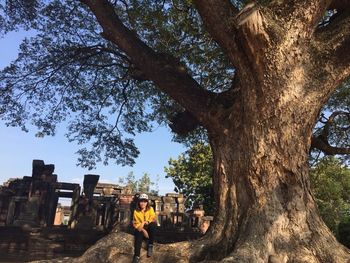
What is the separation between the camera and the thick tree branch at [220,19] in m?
6.70

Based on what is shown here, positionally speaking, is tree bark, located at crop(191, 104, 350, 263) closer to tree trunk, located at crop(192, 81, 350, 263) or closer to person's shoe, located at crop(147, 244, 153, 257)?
tree trunk, located at crop(192, 81, 350, 263)

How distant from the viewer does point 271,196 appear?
6211 mm

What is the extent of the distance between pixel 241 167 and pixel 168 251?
1.86 meters

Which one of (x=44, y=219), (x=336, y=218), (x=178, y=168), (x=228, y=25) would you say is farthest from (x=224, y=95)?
(x=178, y=168)

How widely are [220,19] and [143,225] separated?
378cm

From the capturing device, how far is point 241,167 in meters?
6.67

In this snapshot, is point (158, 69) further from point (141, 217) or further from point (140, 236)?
point (140, 236)

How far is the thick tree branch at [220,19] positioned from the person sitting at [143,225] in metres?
2.88

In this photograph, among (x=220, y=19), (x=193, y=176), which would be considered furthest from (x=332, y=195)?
(x=220, y=19)

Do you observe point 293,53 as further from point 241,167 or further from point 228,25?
point 241,167

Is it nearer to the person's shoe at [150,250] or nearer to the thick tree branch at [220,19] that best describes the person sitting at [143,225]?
the person's shoe at [150,250]

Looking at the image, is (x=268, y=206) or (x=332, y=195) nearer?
(x=268, y=206)

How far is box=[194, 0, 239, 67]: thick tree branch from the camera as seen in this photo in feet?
22.0

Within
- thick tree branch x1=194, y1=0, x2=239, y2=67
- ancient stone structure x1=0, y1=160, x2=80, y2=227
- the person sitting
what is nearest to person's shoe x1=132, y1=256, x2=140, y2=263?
the person sitting
